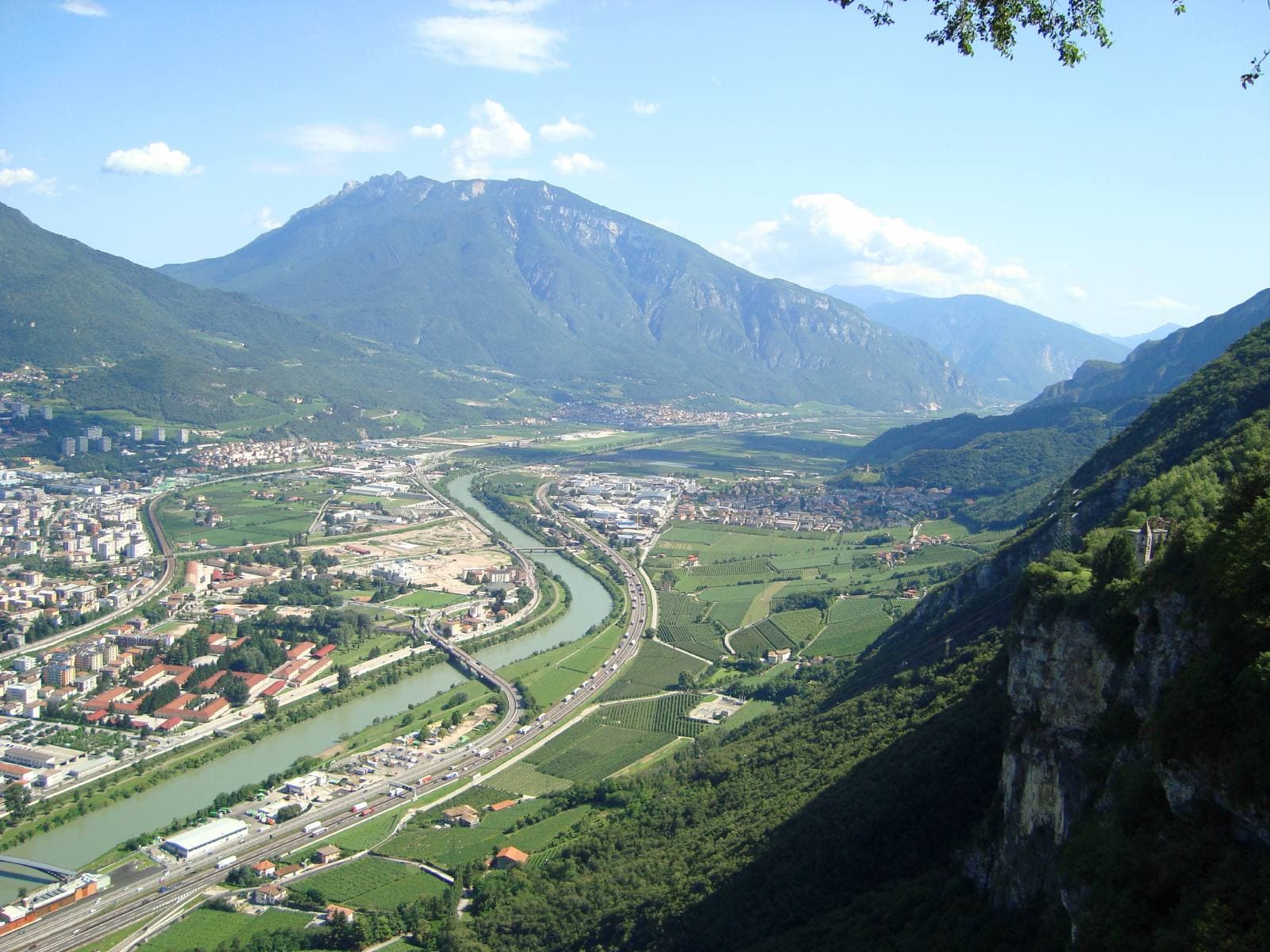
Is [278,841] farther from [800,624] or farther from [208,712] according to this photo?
[800,624]

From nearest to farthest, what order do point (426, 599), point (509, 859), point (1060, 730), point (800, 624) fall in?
point (1060, 730) < point (509, 859) < point (800, 624) < point (426, 599)

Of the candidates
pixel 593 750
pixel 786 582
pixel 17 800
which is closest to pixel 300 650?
pixel 17 800

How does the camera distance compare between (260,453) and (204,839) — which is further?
(260,453)

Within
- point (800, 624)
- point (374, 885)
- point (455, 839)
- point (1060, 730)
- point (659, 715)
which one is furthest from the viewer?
point (800, 624)

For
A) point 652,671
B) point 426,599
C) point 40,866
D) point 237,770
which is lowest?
point 40,866

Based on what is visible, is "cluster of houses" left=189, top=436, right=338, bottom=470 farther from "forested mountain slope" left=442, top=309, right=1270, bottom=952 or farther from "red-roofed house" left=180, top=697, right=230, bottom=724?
"forested mountain slope" left=442, top=309, right=1270, bottom=952

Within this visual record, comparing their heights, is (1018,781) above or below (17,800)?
above
